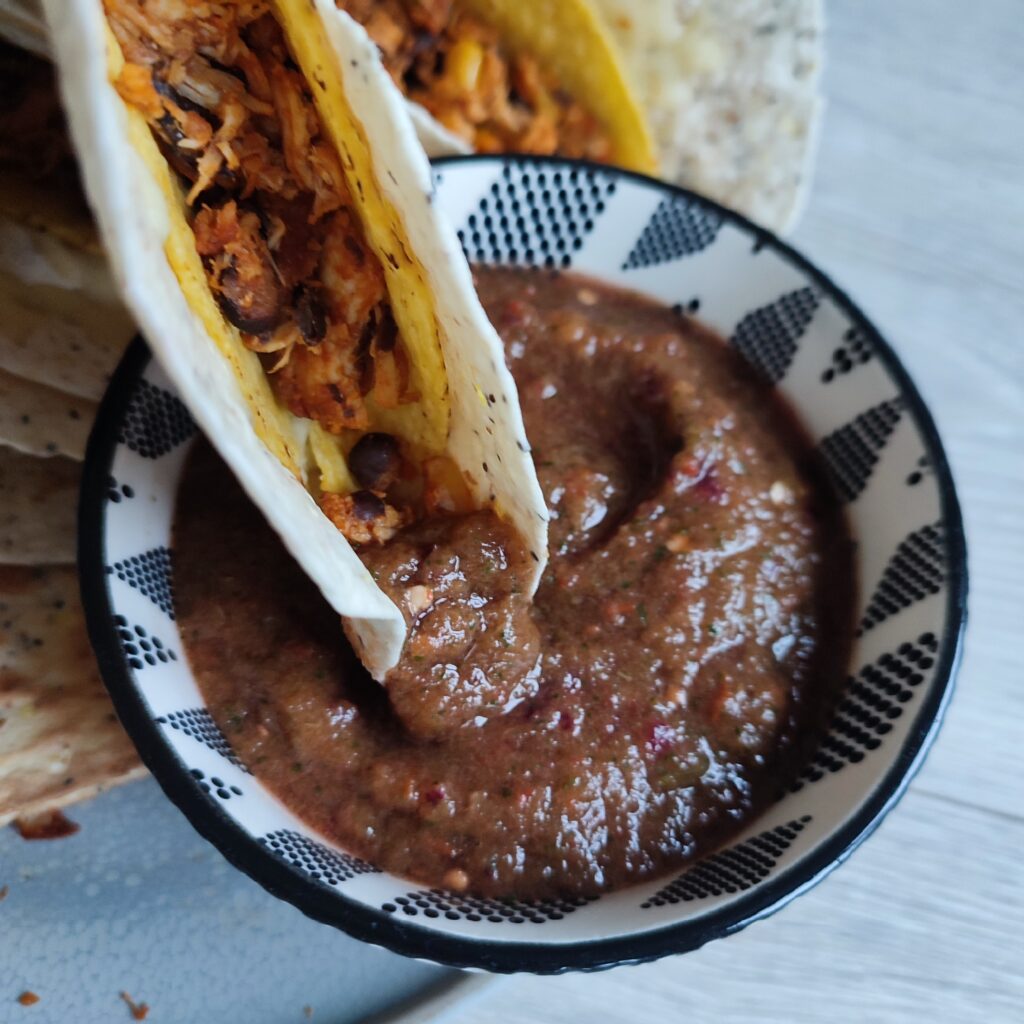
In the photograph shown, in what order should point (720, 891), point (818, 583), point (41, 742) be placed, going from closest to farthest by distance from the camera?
point (720, 891), point (41, 742), point (818, 583)

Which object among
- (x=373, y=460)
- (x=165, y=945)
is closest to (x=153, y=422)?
(x=373, y=460)

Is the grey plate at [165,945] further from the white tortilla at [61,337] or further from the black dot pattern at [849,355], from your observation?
the black dot pattern at [849,355]

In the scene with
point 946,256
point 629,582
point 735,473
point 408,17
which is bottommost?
point 629,582

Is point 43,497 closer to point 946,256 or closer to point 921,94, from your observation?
point 946,256

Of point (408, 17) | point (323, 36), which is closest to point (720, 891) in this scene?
point (323, 36)

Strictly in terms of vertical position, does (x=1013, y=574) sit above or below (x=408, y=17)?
below

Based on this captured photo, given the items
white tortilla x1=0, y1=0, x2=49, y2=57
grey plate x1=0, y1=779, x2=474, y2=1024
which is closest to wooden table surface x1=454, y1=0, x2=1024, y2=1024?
grey plate x1=0, y1=779, x2=474, y2=1024

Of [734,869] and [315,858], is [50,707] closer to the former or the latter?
[315,858]

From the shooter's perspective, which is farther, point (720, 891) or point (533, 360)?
point (533, 360)
